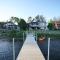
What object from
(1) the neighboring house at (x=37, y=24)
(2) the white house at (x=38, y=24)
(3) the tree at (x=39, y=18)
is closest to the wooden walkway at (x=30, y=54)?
(2) the white house at (x=38, y=24)

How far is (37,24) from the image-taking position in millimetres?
55625

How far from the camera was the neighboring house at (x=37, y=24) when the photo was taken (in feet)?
178

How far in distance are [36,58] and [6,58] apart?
2611mm

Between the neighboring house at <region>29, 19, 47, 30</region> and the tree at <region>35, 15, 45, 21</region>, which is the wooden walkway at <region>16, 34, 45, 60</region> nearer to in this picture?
the neighboring house at <region>29, 19, 47, 30</region>

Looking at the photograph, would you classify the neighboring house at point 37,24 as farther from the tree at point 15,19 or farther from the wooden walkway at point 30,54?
the wooden walkway at point 30,54

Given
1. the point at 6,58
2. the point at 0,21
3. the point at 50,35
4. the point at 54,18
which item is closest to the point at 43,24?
the point at 54,18

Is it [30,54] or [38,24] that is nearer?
[30,54]

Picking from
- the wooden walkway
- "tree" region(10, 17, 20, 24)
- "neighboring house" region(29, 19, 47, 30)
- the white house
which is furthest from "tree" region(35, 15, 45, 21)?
the wooden walkway

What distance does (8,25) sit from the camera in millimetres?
51969

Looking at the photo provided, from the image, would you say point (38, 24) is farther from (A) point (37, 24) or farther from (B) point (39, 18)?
(B) point (39, 18)

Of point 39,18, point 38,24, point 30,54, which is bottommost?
point 30,54

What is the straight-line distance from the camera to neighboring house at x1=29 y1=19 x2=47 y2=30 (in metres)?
54.2

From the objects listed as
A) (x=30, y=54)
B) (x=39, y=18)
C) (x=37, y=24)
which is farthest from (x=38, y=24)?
(x=30, y=54)

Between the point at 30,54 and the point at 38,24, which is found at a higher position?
the point at 38,24
